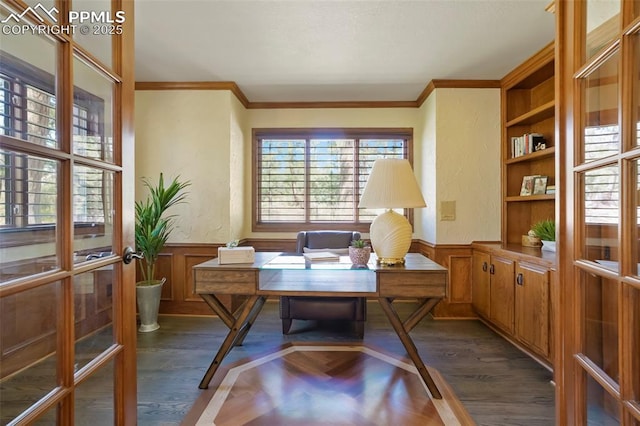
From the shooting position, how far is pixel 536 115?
2.76 metres

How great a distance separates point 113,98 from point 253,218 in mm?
2818

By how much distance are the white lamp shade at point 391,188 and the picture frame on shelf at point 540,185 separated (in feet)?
5.40

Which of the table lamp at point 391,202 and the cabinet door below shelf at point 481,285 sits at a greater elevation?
the table lamp at point 391,202

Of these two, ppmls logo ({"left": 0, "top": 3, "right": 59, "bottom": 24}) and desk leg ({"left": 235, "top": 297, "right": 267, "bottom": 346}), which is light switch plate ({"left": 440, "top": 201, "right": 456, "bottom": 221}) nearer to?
desk leg ({"left": 235, "top": 297, "right": 267, "bottom": 346})

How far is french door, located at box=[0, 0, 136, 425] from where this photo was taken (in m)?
0.72

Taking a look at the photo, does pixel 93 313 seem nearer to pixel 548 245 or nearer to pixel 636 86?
pixel 636 86

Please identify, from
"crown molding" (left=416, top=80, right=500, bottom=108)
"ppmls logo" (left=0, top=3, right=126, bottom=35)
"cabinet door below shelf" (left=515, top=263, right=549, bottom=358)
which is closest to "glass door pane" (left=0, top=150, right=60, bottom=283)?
"ppmls logo" (left=0, top=3, right=126, bottom=35)

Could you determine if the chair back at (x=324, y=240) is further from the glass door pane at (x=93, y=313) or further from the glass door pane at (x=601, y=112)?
the glass door pane at (x=601, y=112)

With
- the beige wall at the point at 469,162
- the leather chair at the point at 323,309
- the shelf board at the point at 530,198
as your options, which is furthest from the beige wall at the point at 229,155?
the leather chair at the point at 323,309

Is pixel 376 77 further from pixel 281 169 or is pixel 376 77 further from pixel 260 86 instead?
pixel 281 169

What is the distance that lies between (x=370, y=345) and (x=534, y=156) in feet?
7.32

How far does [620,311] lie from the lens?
84 cm

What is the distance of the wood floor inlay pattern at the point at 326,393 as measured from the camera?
1674 mm

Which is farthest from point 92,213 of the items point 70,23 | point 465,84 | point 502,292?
point 465,84
